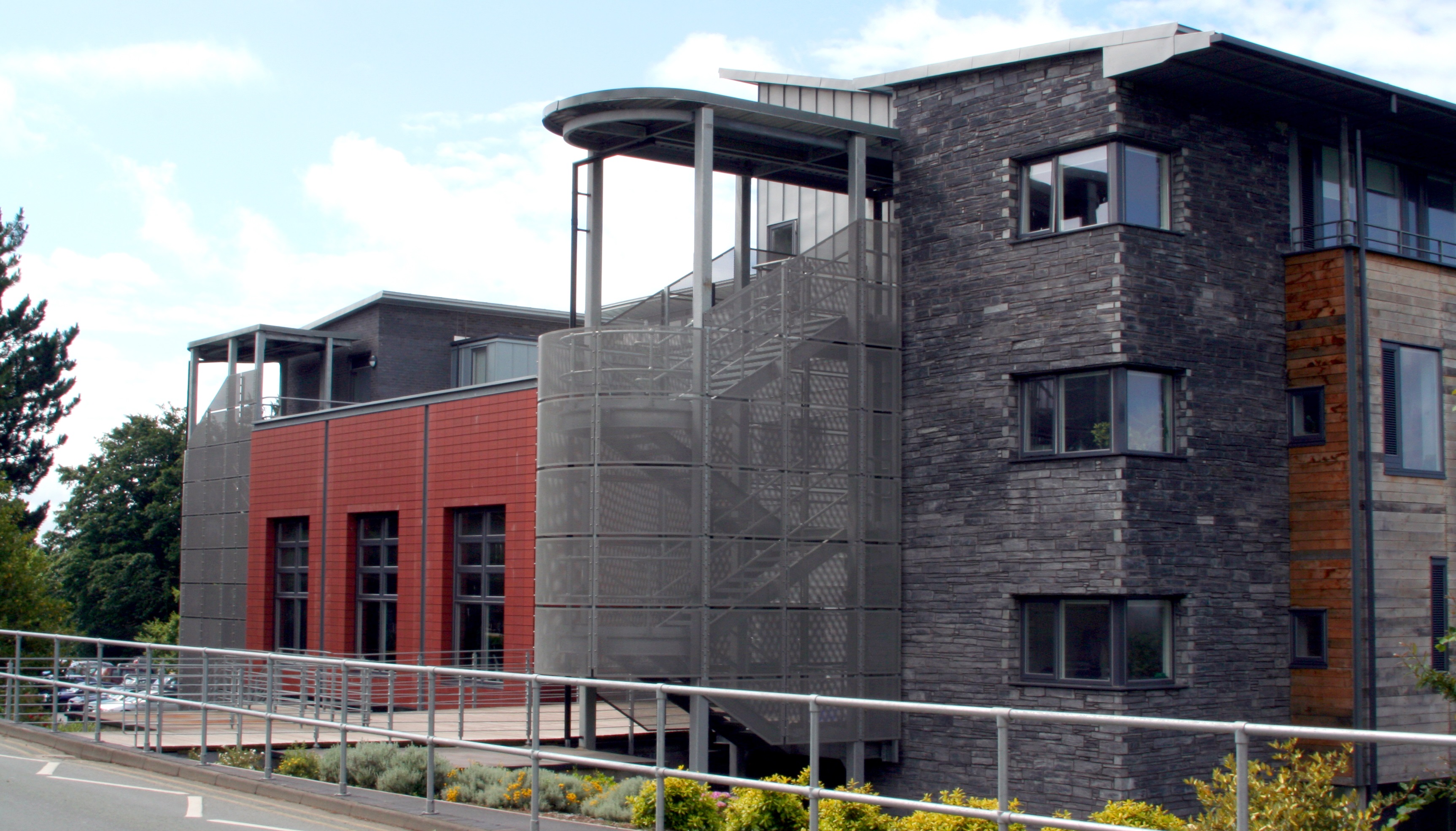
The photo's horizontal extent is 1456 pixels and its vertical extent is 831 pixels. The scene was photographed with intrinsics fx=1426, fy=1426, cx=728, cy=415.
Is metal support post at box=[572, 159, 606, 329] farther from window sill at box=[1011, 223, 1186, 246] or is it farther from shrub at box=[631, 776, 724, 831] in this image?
shrub at box=[631, 776, 724, 831]

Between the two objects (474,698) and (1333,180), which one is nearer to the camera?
(1333,180)

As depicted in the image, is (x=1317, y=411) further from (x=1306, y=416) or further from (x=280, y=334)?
(x=280, y=334)

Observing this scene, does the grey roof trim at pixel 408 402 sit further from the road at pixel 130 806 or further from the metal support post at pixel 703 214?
the road at pixel 130 806

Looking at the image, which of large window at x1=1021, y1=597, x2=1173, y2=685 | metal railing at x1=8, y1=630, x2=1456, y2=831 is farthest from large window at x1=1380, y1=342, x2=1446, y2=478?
metal railing at x1=8, y1=630, x2=1456, y2=831

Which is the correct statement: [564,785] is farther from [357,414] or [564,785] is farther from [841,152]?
[357,414]

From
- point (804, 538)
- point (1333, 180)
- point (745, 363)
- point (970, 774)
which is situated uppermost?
point (1333, 180)

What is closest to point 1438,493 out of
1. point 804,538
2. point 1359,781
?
point 1359,781

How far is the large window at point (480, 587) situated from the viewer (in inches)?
1058

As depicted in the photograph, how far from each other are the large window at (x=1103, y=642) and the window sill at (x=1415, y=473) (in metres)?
4.05

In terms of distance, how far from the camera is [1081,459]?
18.6m

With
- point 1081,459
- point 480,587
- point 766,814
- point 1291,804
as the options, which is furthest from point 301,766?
point 480,587

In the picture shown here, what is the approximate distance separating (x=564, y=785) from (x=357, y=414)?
18.8m

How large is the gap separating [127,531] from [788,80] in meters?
49.5

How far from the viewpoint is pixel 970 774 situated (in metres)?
19.3
